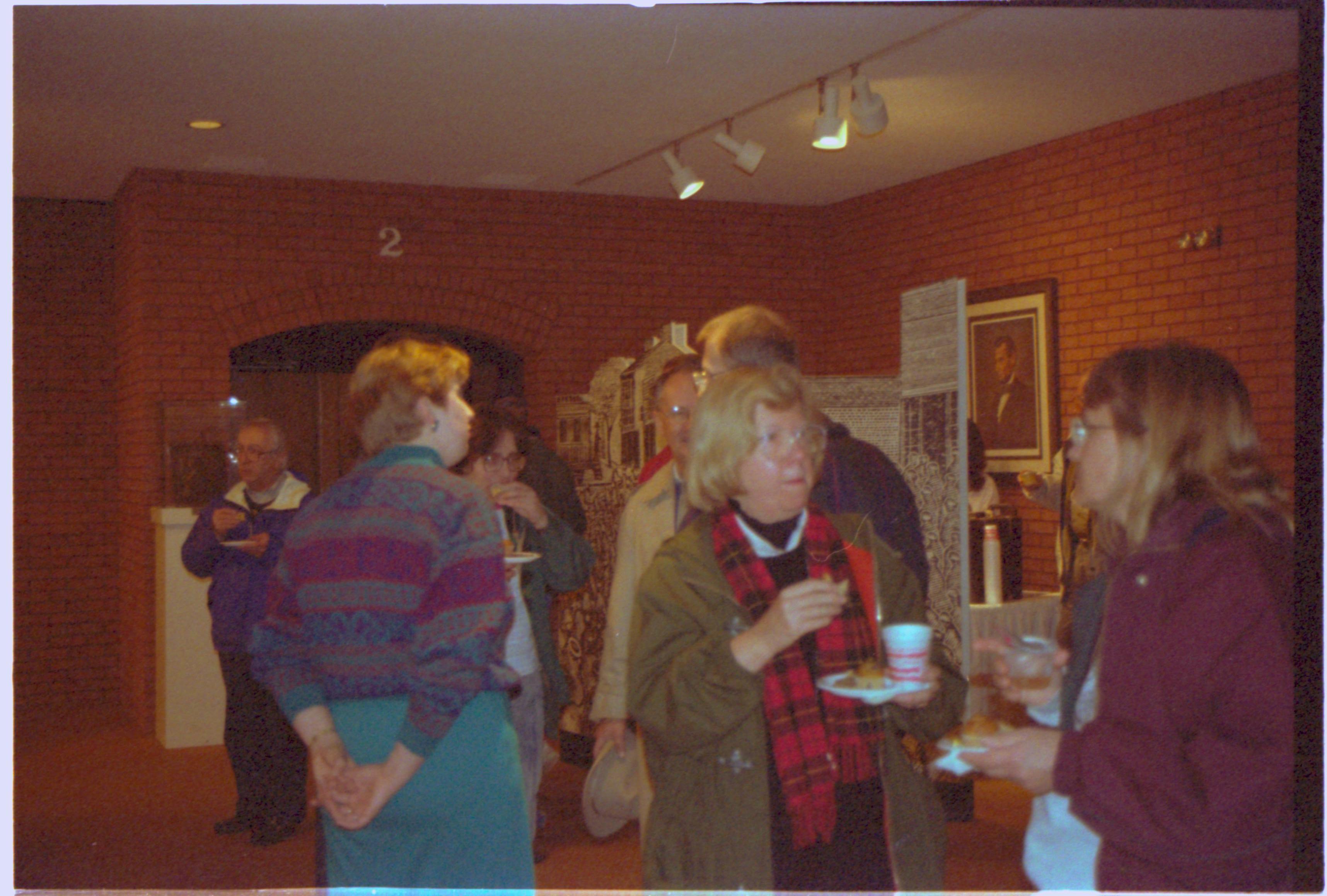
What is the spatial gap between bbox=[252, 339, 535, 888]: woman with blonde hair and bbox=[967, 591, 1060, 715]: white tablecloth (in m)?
2.88

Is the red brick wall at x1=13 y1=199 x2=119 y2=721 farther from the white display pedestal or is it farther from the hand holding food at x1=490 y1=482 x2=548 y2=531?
the hand holding food at x1=490 y1=482 x2=548 y2=531

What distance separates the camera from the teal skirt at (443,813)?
224cm

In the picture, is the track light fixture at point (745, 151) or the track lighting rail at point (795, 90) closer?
the track lighting rail at point (795, 90)

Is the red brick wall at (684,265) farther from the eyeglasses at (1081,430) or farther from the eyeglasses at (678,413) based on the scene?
the eyeglasses at (1081,430)

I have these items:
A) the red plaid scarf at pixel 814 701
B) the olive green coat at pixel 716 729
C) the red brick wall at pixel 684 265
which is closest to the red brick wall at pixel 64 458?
the red brick wall at pixel 684 265

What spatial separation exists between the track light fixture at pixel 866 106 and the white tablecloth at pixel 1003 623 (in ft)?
6.77

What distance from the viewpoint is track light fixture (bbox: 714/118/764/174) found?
5.93m

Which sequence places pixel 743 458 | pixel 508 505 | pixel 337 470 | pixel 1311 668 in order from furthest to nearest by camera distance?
1. pixel 337 470
2. pixel 508 505
3. pixel 1311 668
4. pixel 743 458

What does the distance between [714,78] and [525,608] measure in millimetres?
2896

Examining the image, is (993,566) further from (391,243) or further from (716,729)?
(391,243)

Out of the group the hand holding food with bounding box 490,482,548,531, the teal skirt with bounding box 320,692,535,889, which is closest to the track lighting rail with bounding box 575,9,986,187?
the hand holding food with bounding box 490,482,548,531

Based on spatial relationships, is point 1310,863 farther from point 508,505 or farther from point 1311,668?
point 508,505

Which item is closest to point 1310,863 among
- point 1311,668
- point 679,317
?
point 1311,668

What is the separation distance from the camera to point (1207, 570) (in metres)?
1.62
